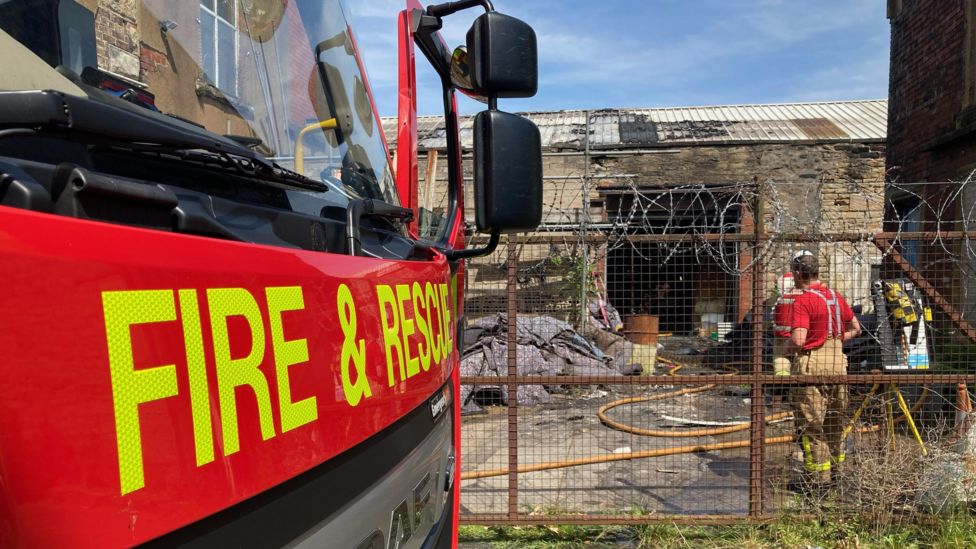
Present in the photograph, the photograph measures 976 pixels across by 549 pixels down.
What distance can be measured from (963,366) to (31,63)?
6628 mm

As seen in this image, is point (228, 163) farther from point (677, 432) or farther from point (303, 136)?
point (677, 432)

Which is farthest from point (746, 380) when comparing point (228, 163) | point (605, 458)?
point (228, 163)

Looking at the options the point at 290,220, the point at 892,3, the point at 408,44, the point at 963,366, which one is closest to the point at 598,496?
the point at 963,366

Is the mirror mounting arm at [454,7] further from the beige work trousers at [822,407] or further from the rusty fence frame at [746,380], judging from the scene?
the beige work trousers at [822,407]

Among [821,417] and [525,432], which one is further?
[525,432]

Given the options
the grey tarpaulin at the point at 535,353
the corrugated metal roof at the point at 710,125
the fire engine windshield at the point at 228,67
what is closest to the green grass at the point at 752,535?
the fire engine windshield at the point at 228,67

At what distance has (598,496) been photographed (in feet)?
17.9

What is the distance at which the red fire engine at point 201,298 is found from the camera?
0.73 meters

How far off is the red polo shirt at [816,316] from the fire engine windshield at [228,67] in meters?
3.97

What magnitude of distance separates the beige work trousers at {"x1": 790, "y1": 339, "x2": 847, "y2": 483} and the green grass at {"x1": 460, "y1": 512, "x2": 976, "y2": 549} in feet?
2.08

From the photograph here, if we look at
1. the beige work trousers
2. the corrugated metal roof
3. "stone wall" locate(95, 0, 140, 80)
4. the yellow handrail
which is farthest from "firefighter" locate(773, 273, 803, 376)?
the corrugated metal roof

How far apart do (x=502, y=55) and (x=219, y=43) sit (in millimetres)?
891

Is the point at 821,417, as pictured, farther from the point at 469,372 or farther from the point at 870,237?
the point at 469,372

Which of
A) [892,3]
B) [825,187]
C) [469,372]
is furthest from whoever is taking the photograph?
[825,187]
